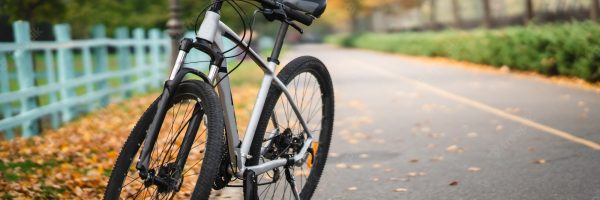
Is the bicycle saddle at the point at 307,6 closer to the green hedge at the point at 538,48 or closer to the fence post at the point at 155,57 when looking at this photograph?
the green hedge at the point at 538,48

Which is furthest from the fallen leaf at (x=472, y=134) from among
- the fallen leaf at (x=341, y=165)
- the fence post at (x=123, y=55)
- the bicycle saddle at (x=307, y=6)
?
the fence post at (x=123, y=55)

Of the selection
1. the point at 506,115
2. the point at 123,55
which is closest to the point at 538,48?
the point at 506,115

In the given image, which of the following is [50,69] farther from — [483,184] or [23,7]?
[483,184]

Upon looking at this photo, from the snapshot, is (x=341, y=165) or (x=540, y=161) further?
(x=341, y=165)

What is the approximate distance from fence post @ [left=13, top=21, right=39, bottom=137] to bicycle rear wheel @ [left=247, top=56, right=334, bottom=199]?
18.5ft

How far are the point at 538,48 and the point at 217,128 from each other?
16.3 metres

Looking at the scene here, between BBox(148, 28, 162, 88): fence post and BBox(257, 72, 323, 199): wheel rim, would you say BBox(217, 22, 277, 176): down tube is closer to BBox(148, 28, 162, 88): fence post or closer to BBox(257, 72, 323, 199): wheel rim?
BBox(257, 72, 323, 199): wheel rim

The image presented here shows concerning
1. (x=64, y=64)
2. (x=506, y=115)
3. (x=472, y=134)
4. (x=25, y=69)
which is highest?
(x=64, y=64)

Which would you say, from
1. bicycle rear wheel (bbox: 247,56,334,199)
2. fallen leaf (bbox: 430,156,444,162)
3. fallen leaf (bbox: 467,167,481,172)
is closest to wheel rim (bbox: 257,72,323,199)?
bicycle rear wheel (bbox: 247,56,334,199)

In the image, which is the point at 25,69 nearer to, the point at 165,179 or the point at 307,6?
the point at 307,6

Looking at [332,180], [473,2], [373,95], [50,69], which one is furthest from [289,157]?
[473,2]

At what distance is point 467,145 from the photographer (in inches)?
304

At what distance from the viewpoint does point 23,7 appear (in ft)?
39.9

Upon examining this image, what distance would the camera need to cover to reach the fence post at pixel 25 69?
9617mm
